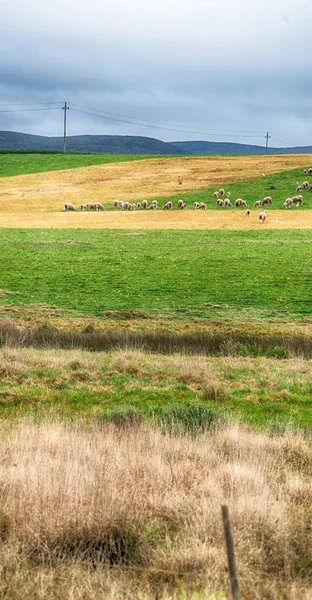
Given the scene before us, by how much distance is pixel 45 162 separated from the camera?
4572 inches

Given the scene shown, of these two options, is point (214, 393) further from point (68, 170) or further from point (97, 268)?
point (68, 170)

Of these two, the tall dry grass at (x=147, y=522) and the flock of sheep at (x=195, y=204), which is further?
the flock of sheep at (x=195, y=204)

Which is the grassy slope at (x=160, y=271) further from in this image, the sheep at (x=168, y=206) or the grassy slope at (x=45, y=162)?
the grassy slope at (x=45, y=162)

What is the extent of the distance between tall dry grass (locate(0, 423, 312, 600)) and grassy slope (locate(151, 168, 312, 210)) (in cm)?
6473

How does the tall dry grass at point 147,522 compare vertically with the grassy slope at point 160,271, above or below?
above

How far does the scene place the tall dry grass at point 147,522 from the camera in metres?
6.34

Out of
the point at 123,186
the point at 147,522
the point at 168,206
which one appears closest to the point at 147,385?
the point at 147,522

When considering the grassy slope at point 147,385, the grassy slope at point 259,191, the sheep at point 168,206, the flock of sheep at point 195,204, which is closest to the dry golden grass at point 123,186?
the grassy slope at point 259,191

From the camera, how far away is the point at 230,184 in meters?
86.6

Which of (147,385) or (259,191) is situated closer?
(147,385)

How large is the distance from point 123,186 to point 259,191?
1988cm

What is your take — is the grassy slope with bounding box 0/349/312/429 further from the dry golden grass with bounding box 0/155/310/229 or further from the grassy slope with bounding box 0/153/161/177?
the grassy slope with bounding box 0/153/161/177

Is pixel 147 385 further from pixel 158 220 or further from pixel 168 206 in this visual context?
pixel 168 206

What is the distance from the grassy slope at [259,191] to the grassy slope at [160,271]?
852 inches
